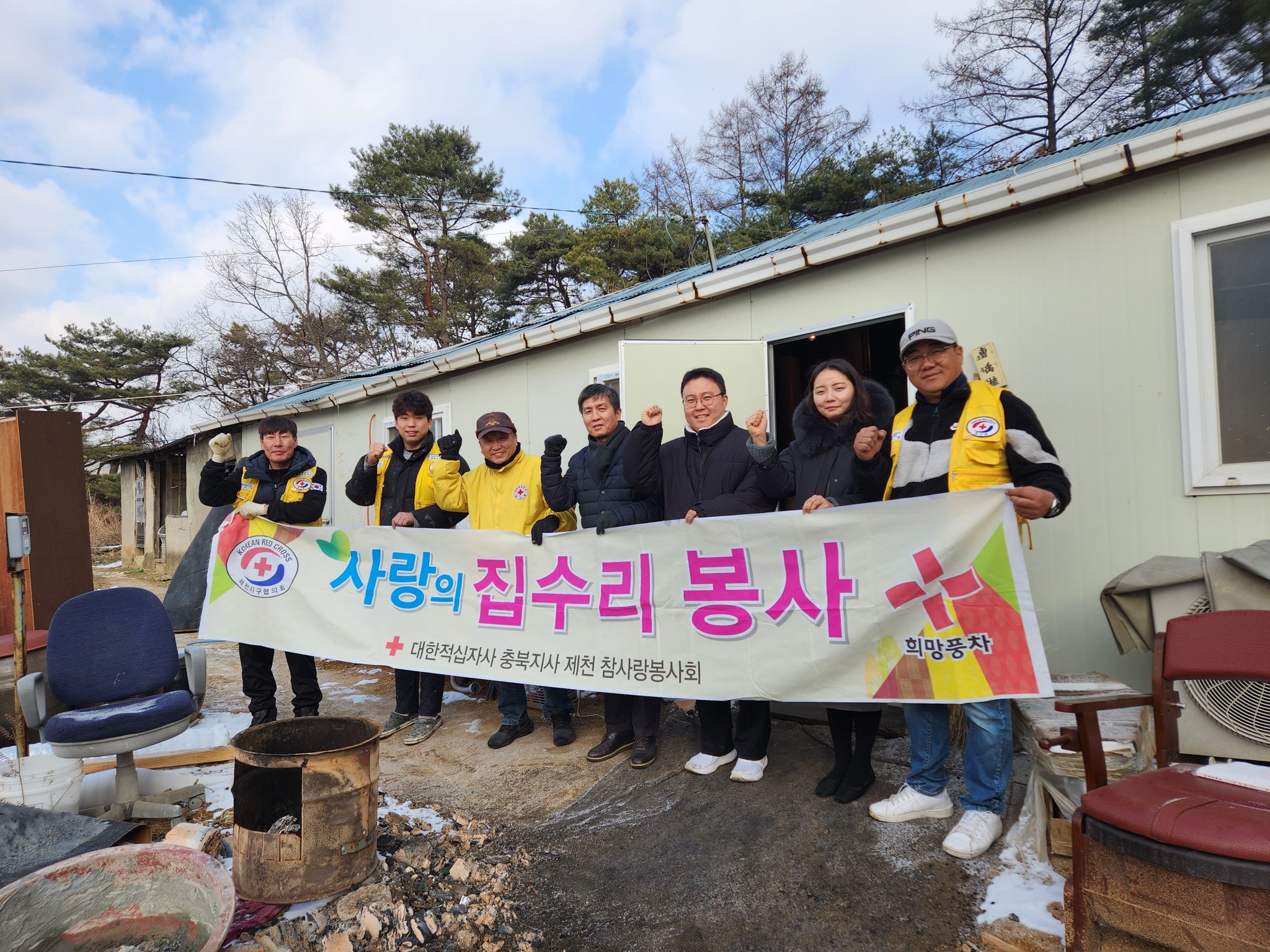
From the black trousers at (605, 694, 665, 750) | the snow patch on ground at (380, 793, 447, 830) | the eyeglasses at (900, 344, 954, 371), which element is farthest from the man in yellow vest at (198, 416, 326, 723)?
the eyeglasses at (900, 344, 954, 371)

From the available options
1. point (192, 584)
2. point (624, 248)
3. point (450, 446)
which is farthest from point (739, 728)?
point (624, 248)

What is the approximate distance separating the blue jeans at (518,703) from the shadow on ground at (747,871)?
74 centimetres

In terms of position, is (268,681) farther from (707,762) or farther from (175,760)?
(707,762)

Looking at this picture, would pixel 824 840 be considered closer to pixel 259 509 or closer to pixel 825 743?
pixel 825 743

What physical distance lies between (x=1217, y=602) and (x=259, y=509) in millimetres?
4916

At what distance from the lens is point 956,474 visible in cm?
277

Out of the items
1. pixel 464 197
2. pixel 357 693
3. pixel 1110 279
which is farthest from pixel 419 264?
pixel 1110 279

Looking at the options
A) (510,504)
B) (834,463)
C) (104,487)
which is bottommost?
(510,504)

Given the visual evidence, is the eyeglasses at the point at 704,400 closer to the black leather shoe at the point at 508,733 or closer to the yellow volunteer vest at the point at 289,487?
the black leather shoe at the point at 508,733

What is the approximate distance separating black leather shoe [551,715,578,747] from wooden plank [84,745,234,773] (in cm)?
177

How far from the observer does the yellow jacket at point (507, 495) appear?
396cm

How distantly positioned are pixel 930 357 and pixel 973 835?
181 centimetres

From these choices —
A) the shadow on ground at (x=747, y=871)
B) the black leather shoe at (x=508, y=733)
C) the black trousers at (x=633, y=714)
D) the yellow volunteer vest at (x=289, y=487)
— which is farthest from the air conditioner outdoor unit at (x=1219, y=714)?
the yellow volunteer vest at (x=289, y=487)

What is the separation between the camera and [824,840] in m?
2.75
